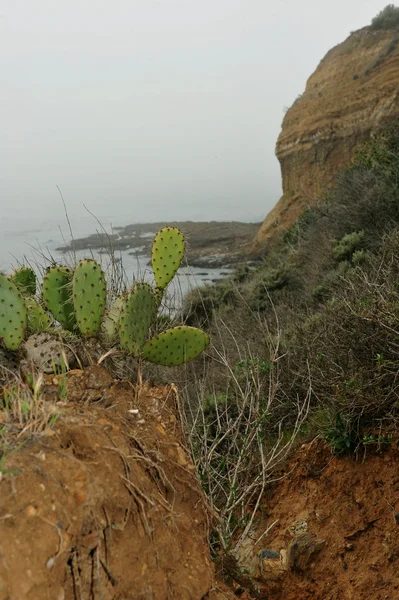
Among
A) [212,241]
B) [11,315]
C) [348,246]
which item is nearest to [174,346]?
[11,315]

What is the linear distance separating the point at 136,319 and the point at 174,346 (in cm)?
40

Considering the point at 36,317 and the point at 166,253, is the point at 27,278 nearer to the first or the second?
the point at 36,317

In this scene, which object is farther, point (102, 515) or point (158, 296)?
point (158, 296)

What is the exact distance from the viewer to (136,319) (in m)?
3.23

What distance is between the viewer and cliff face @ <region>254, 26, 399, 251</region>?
1655cm

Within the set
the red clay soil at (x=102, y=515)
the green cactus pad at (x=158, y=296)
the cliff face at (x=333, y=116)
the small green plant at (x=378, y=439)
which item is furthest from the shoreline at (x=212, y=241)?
the red clay soil at (x=102, y=515)

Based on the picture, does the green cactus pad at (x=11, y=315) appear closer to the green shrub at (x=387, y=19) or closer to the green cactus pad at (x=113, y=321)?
the green cactus pad at (x=113, y=321)

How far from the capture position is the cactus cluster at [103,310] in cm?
302

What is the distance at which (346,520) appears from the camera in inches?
123

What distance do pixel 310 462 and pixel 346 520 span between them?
0.63m

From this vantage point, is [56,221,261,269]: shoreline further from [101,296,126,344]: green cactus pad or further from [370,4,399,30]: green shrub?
[101,296,126,344]: green cactus pad

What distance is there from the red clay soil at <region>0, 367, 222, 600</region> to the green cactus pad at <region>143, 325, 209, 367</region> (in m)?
1.18

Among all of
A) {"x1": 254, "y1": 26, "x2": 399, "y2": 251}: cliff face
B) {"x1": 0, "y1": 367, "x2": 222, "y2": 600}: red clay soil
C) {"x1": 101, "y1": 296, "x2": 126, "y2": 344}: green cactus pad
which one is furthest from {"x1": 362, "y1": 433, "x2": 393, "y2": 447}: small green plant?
{"x1": 254, "y1": 26, "x2": 399, "y2": 251}: cliff face

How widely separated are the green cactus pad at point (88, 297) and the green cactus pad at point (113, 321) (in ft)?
0.57
